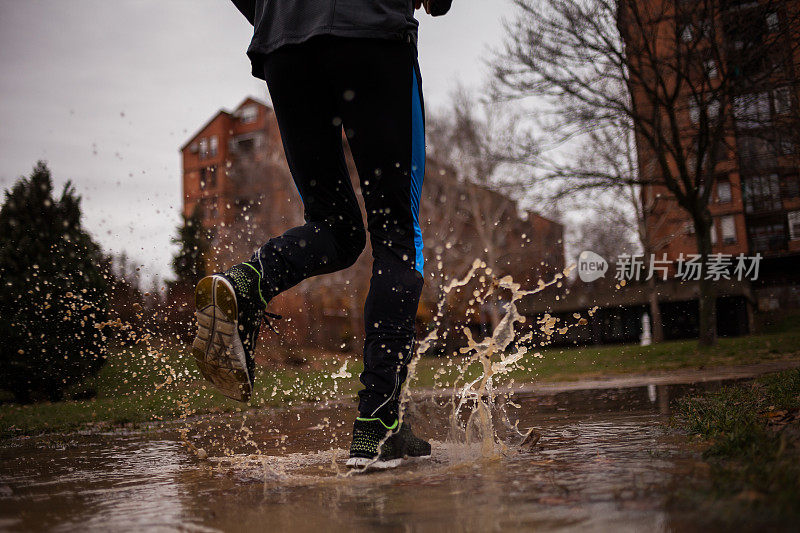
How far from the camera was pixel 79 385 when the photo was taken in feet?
31.0

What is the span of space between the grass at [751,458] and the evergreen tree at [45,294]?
7624 millimetres

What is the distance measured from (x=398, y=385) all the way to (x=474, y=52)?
41.2 ft

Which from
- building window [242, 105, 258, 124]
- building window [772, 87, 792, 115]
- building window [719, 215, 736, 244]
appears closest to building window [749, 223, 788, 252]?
building window [719, 215, 736, 244]

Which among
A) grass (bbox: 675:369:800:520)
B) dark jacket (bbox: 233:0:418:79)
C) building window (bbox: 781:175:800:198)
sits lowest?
grass (bbox: 675:369:800:520)

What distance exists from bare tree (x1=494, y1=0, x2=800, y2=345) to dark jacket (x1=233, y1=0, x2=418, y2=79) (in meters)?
10.9

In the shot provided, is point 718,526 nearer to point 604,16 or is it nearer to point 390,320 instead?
point 390,320

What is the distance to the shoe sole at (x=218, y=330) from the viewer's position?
2.05 metres

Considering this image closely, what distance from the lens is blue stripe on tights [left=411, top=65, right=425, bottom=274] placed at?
7.44ft

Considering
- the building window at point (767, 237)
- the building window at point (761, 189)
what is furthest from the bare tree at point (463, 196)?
the building window at point (767, 237)

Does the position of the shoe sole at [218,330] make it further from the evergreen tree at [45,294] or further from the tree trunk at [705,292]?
the tree trunk at [705,292]

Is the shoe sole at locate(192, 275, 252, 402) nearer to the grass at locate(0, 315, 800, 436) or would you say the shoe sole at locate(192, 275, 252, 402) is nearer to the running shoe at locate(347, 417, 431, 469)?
the running shoe at locate(347, 417, 431, 469)

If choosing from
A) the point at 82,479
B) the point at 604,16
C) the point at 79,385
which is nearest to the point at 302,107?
the point at 82,479

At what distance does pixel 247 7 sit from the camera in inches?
103

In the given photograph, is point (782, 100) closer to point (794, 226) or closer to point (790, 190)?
point (790, 190)
